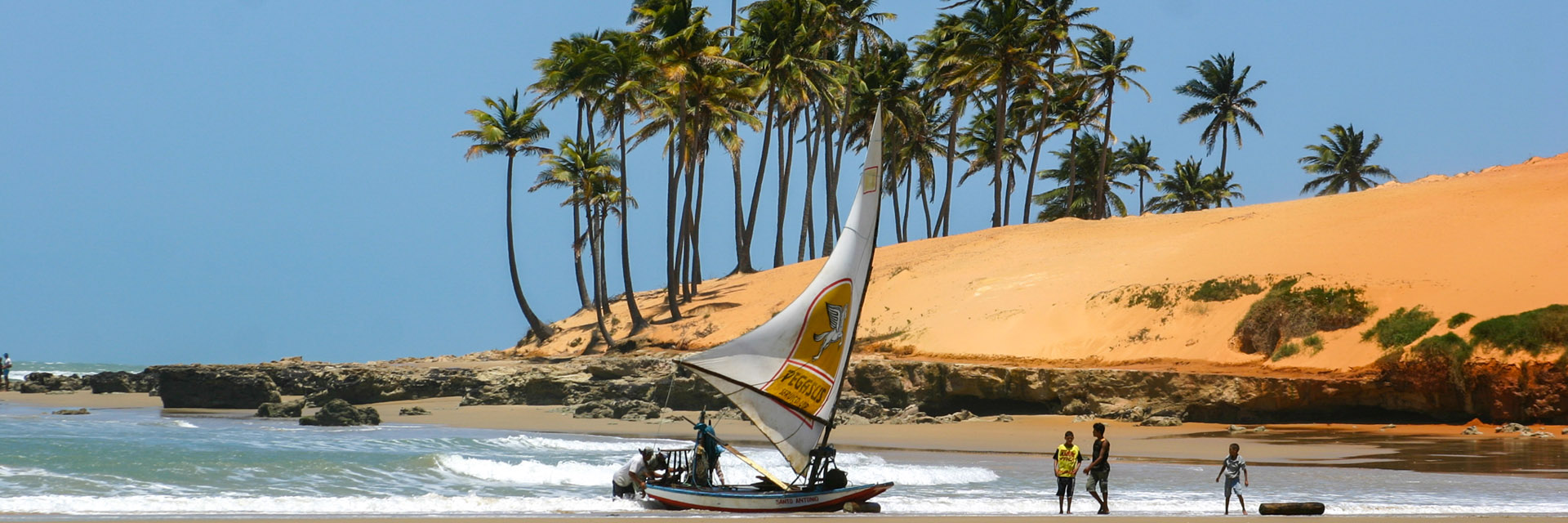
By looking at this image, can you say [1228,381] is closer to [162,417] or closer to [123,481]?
[123,481]

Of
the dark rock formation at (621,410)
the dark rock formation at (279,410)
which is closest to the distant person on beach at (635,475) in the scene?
the dark rock formation at (621,410)

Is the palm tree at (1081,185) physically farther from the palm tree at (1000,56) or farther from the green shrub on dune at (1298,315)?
the green shrub on dune at (1298,315)

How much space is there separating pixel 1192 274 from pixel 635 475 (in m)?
22.4

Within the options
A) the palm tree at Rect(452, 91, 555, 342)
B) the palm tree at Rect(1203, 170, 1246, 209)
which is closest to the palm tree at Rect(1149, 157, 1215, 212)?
the palm tree at Rect(1203, 170, 1246, 209)

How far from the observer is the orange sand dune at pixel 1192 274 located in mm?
28484

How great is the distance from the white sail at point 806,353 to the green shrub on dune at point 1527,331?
50.6 ft

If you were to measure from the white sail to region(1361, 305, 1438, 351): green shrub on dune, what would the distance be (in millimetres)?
15207

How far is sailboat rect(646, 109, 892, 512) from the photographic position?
14.6 m

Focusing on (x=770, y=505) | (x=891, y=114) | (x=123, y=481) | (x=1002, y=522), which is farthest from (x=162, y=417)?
(x=891, y=114)

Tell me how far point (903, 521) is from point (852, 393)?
1728 cm

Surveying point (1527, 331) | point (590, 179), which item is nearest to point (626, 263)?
point (590, 179)

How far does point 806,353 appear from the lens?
1584 centimetres

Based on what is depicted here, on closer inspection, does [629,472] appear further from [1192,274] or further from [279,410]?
[1192,274]

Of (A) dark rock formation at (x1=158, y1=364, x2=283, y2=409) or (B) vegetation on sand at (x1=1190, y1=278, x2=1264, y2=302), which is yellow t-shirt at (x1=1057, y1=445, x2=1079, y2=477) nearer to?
(B) vegetation on sand at (x1=1190, y1=278, x2=1264, y2=302)
